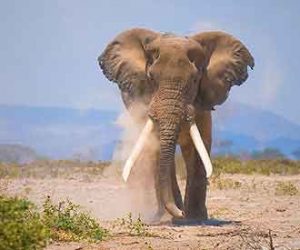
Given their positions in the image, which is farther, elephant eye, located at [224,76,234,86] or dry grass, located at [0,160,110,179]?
dry grass, located at [0,160,110,179]

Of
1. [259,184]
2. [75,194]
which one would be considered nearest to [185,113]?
[75,194]

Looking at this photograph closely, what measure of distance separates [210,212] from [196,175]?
2140 millimetres

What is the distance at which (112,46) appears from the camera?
14.6 meters

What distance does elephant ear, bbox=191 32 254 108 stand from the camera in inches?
536

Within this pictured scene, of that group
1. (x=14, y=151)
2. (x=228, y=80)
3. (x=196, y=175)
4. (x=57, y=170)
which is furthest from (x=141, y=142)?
(x=14, y=151)

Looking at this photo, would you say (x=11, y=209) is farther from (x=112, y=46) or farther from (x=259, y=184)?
(x=259, y=184)

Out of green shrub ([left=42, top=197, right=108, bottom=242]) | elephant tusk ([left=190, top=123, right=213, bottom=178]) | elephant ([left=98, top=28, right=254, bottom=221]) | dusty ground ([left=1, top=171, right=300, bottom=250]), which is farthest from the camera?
elephant tusk ([left=190, top=123, right=213, bottom=178])

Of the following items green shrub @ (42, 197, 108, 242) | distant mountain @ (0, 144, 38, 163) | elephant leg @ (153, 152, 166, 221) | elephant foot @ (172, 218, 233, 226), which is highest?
distant mountain @ (0, 144, 38, 163)

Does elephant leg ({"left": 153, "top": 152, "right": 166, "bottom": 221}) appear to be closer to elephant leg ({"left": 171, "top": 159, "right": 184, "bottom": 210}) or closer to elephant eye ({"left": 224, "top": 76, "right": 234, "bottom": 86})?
elephant leg ({"left": 171, "top": 159, "right": 184, "bottom": 210})

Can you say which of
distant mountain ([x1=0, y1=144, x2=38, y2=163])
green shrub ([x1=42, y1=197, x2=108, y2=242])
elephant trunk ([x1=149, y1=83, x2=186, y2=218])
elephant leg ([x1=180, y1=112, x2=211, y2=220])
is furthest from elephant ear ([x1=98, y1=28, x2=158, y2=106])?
distant mountain ([x1=0, y1=144, x2=38, y2=163])

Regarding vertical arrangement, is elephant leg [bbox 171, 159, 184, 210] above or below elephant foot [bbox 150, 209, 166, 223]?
above

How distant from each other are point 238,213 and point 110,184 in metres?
8.14

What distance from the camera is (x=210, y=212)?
15.7m

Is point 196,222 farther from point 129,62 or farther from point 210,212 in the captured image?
point 129,62
